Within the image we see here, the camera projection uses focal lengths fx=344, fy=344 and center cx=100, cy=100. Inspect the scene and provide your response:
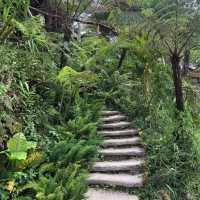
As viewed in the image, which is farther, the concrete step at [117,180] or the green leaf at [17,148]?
the concrete step at [117,180]

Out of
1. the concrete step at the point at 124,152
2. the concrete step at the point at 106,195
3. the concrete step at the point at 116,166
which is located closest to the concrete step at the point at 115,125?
the concrete step at the point at 124,152

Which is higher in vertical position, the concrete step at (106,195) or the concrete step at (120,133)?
the concrete step at (120,133)

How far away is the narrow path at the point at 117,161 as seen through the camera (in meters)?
5.06

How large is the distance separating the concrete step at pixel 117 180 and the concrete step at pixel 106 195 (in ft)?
0.46

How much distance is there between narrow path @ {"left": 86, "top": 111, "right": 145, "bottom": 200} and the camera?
506 cm

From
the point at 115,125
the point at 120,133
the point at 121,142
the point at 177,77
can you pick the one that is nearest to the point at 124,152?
the point at 121,142

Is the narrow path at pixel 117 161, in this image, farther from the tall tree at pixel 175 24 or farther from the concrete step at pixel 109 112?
the tall tree at pixel 175 24

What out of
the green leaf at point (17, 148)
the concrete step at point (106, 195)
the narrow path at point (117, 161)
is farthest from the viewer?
the narrow path at point (117, 161)

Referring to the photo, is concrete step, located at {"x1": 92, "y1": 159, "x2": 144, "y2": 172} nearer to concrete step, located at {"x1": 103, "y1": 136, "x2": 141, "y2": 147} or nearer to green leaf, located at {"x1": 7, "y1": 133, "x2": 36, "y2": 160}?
concrete step, located at {"x1": 103, "y1": 136, "x2": 141, "y2": 147}

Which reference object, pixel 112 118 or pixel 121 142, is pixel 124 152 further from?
pixel 112 118

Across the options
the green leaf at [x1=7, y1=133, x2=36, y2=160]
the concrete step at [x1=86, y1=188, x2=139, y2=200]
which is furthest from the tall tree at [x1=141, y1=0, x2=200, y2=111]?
the green leaf at [x1=7, y1=133, x2=36, y2=160]

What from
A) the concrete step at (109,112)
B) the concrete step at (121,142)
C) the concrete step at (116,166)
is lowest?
the concrete step at (116,166)

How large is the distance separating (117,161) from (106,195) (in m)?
0.85

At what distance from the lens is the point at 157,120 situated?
21.9ft
